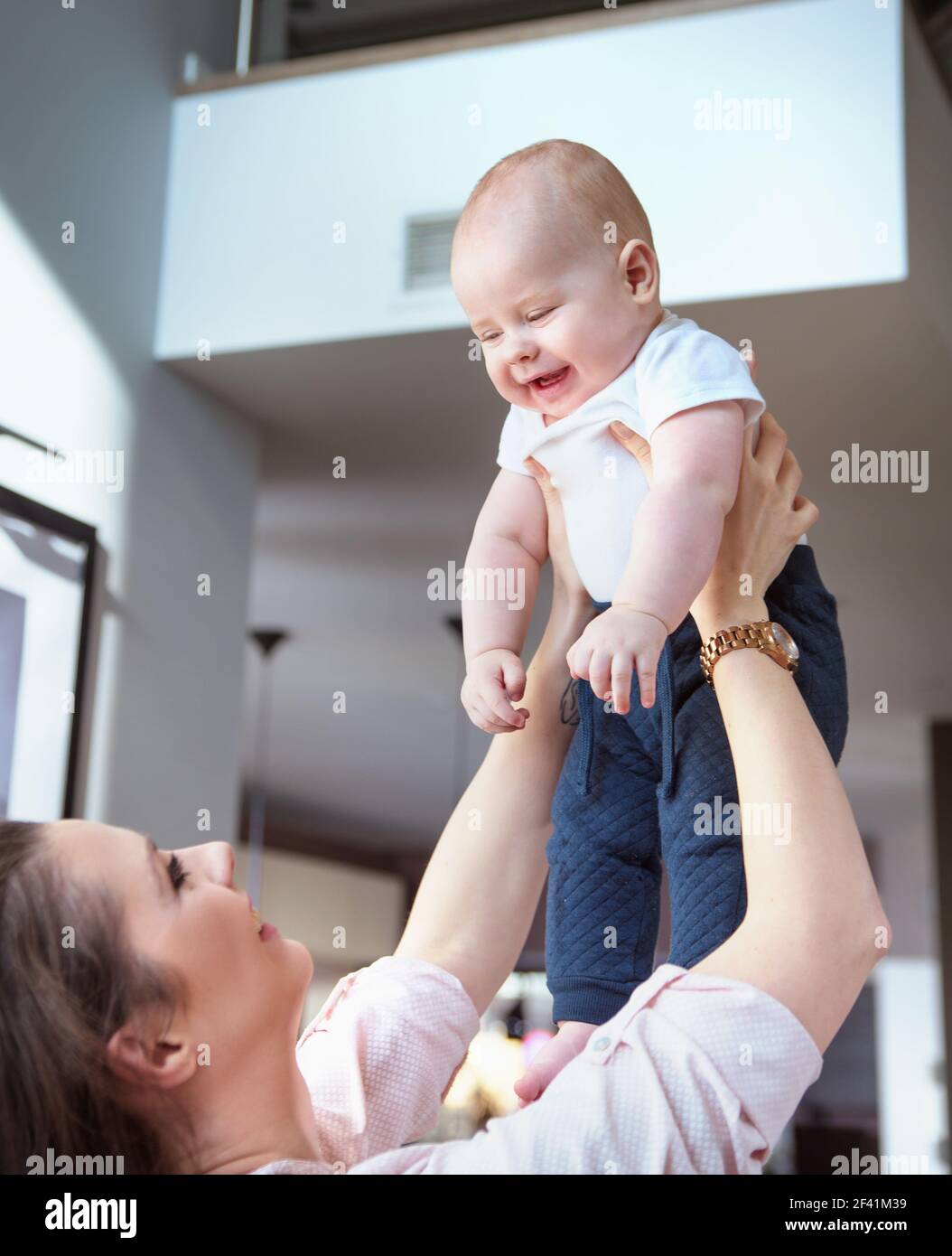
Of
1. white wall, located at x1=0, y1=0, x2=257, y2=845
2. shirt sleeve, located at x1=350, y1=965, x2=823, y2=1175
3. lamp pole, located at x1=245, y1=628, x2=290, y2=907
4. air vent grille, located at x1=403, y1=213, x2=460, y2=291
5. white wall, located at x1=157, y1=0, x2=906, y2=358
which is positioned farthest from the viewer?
lamp pole, located at x1=245, y1=628, x2=290, y2=907

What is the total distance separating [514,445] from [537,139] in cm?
175

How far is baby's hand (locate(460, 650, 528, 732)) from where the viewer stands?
747 millimetres

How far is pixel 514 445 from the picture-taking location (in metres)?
0.84

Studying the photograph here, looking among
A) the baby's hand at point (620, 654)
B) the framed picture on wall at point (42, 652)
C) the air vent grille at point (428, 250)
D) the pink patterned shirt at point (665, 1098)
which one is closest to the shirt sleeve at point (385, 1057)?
the pink patterned shirt at point (665, 1098)

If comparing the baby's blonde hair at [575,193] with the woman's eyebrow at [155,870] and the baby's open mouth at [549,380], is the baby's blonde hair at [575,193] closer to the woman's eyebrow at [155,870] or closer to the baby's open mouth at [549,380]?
the baby's open mouth at [549,380]

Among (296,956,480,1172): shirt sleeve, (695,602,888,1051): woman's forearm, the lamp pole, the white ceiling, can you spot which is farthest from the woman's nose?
the lamp pole

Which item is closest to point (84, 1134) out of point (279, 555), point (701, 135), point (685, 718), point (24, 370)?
point (685, 718)

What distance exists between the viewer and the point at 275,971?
27.0 inches

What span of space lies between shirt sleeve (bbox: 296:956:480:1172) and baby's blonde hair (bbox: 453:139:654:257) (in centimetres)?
43

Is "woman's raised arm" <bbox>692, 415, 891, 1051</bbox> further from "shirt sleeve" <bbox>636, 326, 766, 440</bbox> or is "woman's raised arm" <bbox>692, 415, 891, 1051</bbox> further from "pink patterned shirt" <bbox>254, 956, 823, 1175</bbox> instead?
"shirt sleeve" <bbox>636, 326, 766, 440</bbox>
